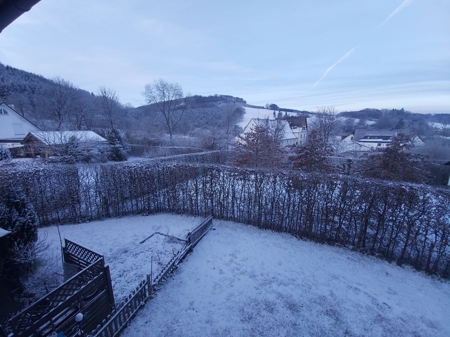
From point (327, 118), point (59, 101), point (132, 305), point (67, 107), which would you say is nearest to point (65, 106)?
point (67, 107)

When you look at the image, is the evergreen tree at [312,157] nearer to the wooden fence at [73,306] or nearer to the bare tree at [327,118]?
the wooden fence at [73,306]

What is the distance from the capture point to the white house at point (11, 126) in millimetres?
23766

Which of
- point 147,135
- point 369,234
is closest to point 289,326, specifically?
point 369,234

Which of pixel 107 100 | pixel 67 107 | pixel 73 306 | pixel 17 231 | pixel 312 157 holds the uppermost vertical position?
pixel 107 100

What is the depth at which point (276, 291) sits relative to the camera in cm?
423

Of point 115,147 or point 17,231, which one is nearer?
point 17,231

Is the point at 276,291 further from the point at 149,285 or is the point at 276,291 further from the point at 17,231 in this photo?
the point at 17,231

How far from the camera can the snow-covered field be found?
3.48 metres

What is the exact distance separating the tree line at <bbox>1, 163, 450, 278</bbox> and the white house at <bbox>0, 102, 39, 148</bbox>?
78.8 ft

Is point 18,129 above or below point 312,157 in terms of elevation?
above

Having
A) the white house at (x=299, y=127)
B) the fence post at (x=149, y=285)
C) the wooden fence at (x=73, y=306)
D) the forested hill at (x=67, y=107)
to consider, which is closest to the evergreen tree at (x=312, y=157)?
the fence post at (x=149, y=285)

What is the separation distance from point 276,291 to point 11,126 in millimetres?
35577

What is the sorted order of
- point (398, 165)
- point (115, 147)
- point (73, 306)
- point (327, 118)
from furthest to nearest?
point (327, 118)
point (115, 147)
point (398, 165)
point (73, 306)

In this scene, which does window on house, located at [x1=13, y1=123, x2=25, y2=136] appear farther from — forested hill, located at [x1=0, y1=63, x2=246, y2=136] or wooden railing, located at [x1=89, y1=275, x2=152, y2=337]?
wooden railing, located at [x1=89, y1=275, x2=152, y2=337]
